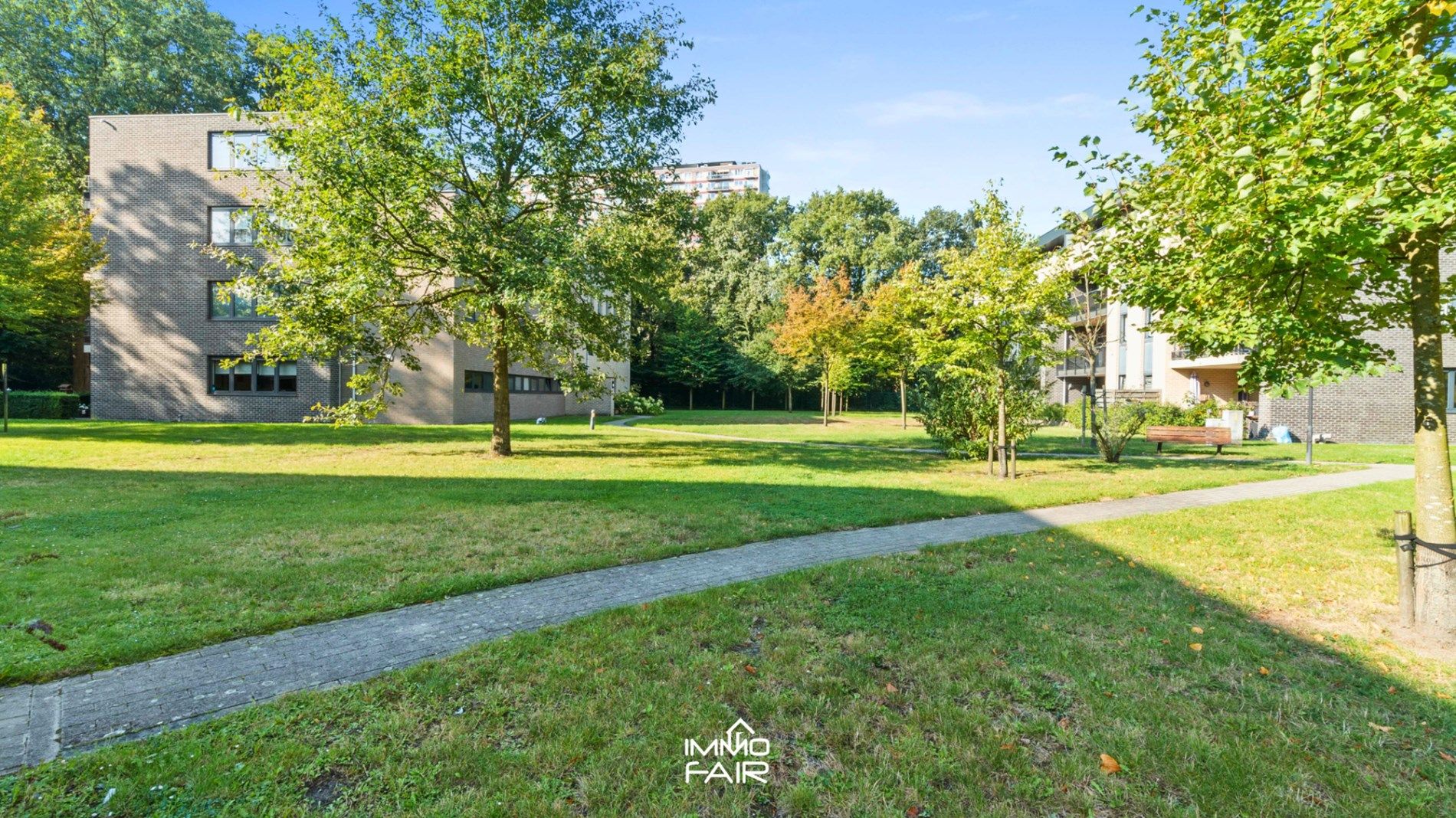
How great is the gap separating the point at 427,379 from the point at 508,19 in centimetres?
1593

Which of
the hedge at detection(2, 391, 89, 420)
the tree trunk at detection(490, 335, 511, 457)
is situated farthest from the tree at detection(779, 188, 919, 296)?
the hedge at detection(2, 391, 89, 420)

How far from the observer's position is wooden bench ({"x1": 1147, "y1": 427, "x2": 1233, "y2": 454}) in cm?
1886

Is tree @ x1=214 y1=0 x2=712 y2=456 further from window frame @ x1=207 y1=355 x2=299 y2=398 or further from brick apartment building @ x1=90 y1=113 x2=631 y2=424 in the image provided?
window frame @ x1=207 y1=355 x2=299 y2=398

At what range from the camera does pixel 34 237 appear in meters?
20.1

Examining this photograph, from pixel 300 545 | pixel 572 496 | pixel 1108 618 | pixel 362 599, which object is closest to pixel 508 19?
pixel 572 496

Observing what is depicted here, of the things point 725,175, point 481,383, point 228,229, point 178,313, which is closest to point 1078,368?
point 481,383

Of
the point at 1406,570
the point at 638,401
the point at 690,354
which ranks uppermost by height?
the point at 690,354

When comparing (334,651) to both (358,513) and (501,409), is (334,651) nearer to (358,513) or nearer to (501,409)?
(358,513)

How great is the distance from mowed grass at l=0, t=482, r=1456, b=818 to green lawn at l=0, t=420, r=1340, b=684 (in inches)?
67.5

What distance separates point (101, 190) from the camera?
83.8 ft

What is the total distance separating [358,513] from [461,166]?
797cm

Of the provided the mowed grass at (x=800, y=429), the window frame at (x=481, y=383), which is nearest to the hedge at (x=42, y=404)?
the window frame at (x=481, y=383)

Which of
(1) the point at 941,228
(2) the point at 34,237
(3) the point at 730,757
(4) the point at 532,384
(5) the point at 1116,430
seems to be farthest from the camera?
(1) the point at 941,228

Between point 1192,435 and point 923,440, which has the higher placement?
point 1192,435
